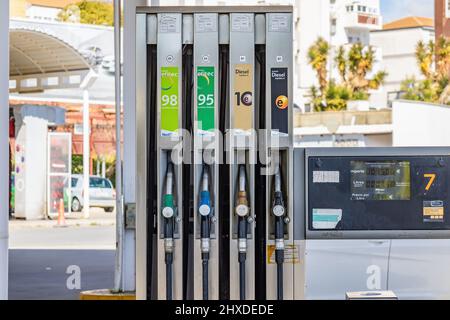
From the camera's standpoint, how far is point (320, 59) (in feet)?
207

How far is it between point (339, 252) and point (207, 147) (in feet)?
6.55

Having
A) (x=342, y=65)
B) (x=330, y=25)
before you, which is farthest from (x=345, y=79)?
(x=330, y=25)

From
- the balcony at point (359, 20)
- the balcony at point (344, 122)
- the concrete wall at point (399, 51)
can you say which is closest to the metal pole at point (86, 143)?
the balcony at point (344, 122)

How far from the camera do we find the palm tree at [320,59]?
61.6 m

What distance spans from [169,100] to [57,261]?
1214cm

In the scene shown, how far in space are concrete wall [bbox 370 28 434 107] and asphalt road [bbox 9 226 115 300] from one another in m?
52.9

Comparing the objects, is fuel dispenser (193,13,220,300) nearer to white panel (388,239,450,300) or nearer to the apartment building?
white panel (388,239,450,300)

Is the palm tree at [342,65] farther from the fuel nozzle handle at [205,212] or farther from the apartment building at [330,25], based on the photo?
the fuel nozzle handle at [205,212]

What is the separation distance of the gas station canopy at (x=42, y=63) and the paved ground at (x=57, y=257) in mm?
3623

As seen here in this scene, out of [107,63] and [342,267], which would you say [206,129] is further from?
[107,63]

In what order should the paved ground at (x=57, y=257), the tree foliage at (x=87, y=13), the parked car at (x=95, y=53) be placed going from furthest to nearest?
the tree foliage at (x=87, y=13), the parked car at (x=95, y=53), the paved ground at (x=57, y=257)

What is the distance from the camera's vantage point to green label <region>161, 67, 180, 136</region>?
423 cm

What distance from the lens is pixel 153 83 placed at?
4.39 metres

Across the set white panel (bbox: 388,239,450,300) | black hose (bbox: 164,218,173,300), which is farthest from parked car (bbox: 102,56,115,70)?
black hose (bbox: 164,218,173,300)
